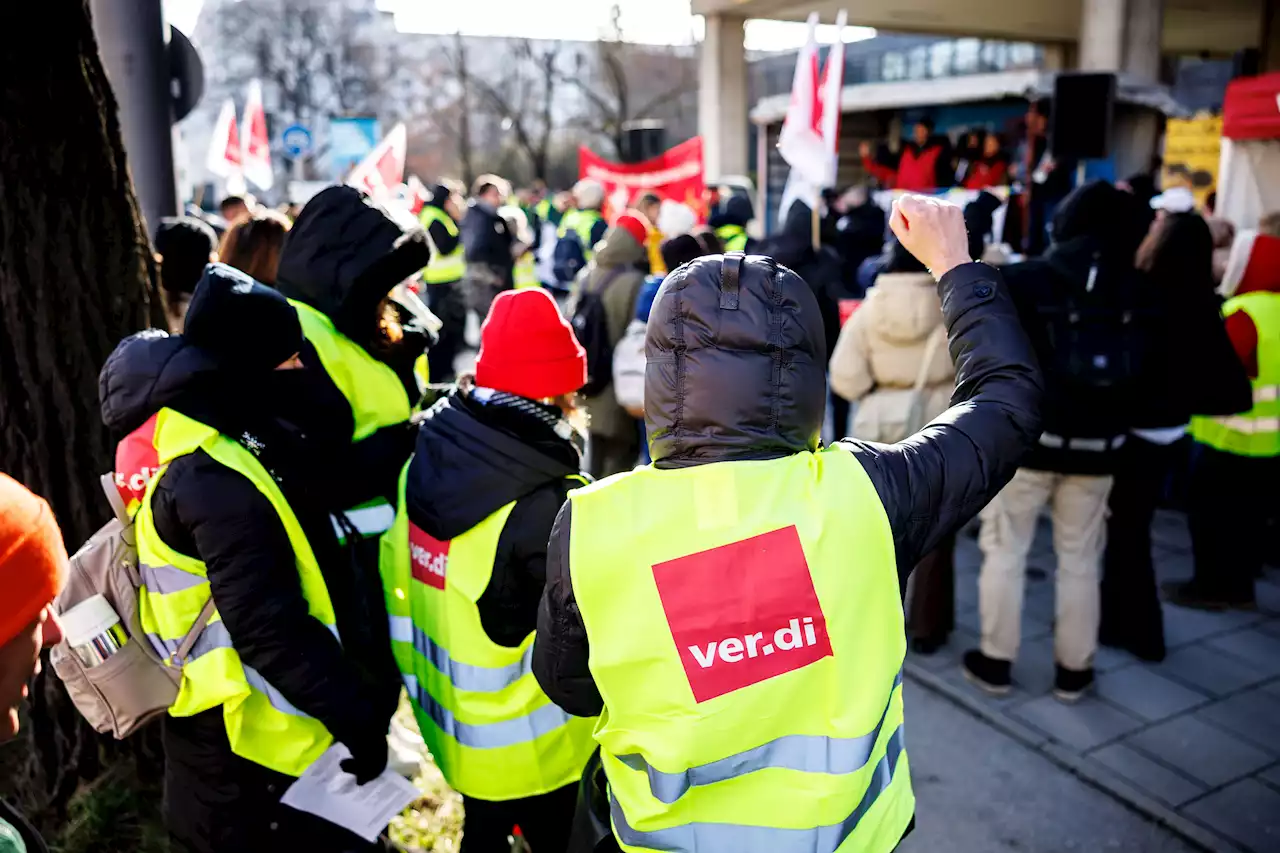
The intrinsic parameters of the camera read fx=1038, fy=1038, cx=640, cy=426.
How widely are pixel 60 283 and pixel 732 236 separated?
579 cm

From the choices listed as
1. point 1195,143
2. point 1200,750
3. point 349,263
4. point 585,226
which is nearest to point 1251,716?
point 1200,750

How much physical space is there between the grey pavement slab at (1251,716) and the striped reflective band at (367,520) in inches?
129

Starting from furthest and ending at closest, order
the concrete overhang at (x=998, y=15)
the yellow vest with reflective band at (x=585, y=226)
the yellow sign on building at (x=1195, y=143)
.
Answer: the concrete overhang at (x=998, y=15) < the yellow sign on building at (x=1195, y=143) < the yellow vest with reflective band at (x=585, y=226)

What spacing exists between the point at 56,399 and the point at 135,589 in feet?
4.24

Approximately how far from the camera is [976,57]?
102 feet

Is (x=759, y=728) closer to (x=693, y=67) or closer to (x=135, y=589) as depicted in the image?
(x=135, y=589)

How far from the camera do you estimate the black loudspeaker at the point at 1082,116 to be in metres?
8.35

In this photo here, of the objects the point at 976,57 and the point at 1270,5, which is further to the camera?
the point at 976,57

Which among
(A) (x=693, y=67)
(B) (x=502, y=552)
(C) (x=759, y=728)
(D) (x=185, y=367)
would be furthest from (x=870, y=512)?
(A) (x=693, y=67)

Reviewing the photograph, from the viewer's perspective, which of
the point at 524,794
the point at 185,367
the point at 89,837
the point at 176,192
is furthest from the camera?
the point at 176,192

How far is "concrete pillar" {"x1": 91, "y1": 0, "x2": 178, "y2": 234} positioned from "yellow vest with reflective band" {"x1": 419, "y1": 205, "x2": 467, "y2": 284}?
4407mm

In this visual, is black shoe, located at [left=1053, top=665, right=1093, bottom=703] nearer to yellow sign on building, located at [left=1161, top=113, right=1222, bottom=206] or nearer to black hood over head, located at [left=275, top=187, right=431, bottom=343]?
black hood over head, located at [left=275, top=187, right=431, bottom=343]

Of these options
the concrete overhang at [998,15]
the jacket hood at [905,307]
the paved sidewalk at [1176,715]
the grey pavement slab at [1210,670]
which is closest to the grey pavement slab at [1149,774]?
the paved sidewalk at [1176,715]

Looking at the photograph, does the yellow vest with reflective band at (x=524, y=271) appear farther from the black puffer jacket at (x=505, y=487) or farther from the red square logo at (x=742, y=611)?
the red square logo at (x=742, y=611)
